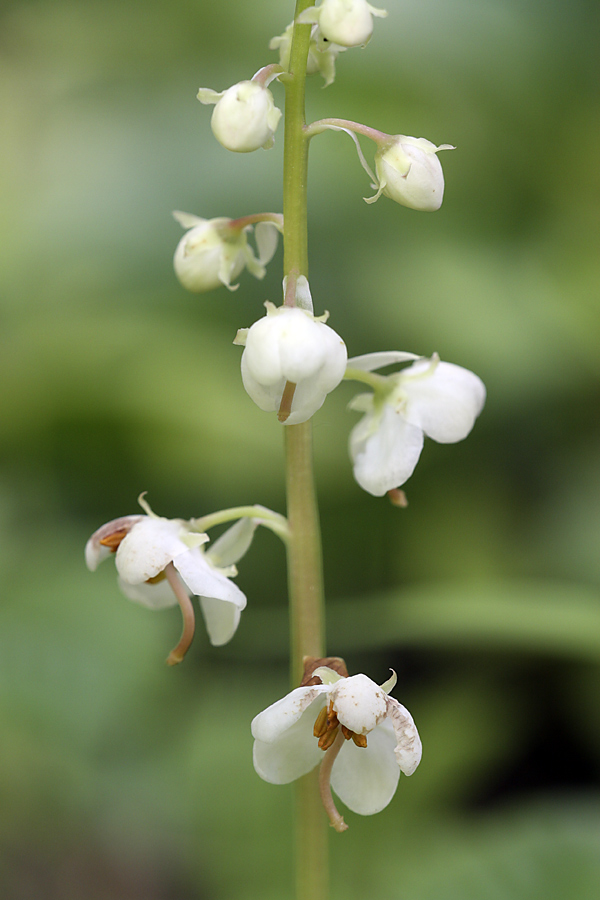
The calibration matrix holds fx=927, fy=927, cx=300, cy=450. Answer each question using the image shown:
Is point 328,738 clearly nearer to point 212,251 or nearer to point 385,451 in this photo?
point 385,451

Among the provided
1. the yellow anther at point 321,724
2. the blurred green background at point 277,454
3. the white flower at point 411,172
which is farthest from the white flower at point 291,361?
the blurred green background at point 277,454

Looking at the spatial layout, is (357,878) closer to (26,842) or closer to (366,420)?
(26,842)

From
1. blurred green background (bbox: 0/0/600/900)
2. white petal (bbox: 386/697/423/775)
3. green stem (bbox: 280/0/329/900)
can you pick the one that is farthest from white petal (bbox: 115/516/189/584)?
blurred green background (bbox: 0/0/600/900)

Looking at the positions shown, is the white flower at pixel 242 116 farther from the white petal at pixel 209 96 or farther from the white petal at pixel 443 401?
the white petal at pixel 443 401

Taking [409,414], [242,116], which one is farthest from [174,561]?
[242,116]

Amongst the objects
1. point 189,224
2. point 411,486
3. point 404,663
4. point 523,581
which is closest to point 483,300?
point 411,486

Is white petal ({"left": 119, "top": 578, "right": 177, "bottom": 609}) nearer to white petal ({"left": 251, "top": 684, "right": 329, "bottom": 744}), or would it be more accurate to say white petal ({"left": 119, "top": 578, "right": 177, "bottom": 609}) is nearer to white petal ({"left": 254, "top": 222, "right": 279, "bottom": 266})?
white petal ({"left": 251, "top": 684, "right": 329, "bottom": 744})
